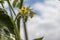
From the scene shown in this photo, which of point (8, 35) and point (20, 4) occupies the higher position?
→ point (20, 4)

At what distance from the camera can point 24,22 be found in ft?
5.35

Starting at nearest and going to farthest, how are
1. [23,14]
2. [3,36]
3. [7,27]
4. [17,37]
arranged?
[3,36] → [7,27] → [17,37] → [23,14]

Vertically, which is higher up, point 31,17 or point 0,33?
point 31,17

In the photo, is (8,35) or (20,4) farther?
(20,4)

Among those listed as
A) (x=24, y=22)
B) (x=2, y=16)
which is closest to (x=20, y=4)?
(x=24, y=22)

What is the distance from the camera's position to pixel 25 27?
5.09 ft

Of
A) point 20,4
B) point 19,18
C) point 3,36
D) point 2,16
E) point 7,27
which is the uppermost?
point 20,4

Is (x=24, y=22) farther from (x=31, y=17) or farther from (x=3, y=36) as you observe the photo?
(x=3, y=36)

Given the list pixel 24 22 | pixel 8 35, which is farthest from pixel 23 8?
pixel 8 35

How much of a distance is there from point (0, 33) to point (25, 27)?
0.36 m

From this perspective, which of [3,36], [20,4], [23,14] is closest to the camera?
[3,36]

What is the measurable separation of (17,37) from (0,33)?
0.34 meters

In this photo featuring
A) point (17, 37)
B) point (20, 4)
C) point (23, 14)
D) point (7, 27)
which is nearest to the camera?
point (7, 27)

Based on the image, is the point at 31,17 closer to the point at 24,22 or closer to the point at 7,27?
the point at 24,22
